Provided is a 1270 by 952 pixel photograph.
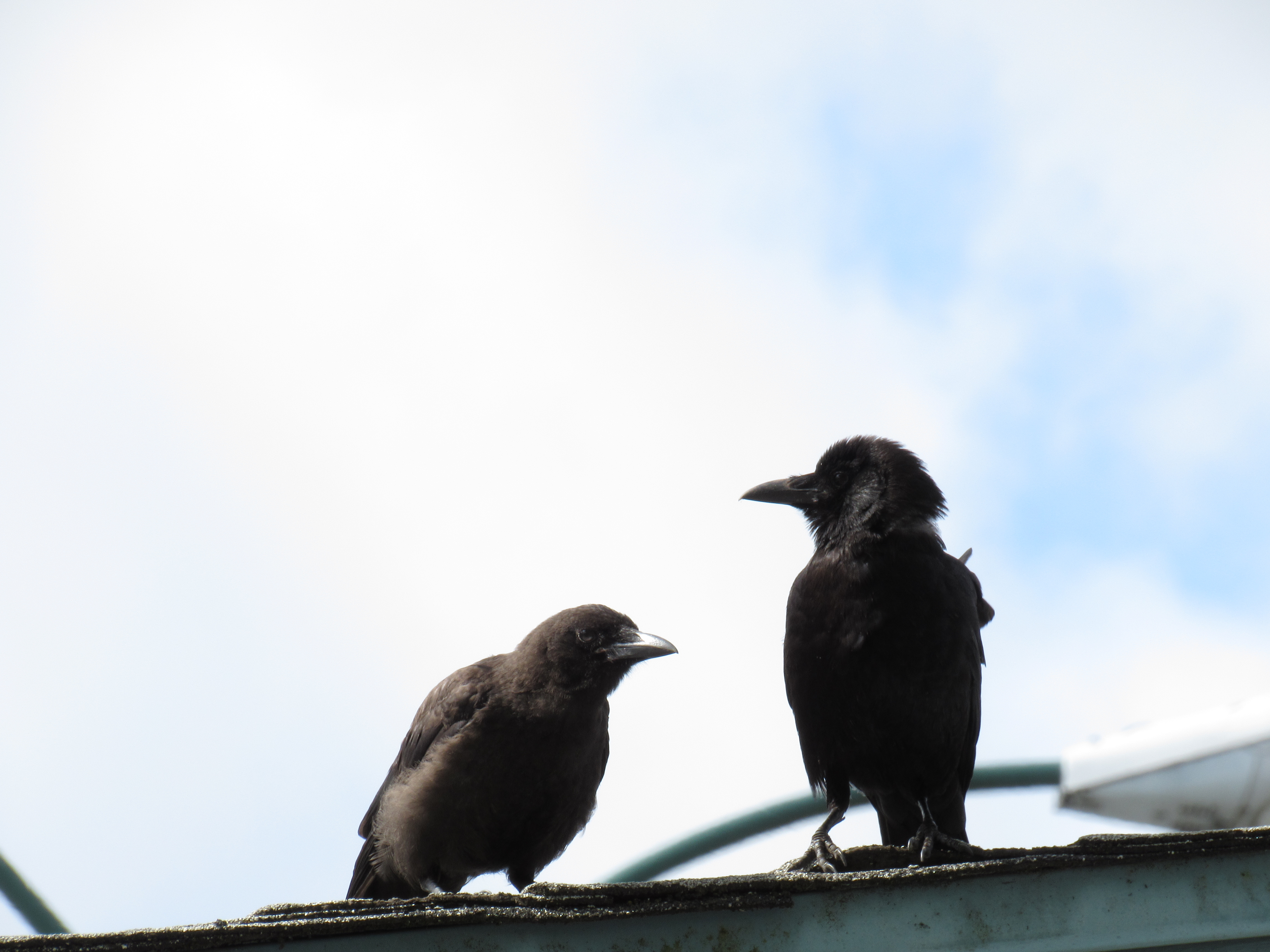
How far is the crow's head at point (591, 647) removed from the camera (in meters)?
5.41

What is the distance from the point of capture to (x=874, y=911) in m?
2.79

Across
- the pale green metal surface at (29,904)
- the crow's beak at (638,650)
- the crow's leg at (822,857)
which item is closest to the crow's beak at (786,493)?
the crow's beak at (638,650)

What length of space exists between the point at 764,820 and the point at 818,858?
201cm

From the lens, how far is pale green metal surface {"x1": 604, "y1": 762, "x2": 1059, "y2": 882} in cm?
568

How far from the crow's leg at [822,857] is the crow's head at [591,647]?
1488mm

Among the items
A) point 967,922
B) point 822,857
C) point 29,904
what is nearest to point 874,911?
point 967,922

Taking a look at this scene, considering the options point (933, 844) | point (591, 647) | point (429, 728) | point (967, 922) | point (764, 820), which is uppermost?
point (591, 647)

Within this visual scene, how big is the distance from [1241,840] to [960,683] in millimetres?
1591

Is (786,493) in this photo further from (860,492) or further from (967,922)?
(967,922)

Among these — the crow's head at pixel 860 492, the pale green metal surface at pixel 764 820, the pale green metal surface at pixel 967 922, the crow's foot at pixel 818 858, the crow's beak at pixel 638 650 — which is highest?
the crow's head at pixel 860 492

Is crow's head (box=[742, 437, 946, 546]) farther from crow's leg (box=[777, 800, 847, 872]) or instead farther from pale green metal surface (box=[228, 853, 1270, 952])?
pale green metal surface (box=[228, 853, 1270, 952])

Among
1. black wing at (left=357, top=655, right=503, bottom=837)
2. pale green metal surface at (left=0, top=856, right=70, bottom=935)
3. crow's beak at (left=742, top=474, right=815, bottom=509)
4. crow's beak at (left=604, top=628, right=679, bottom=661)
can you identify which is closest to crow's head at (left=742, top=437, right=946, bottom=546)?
crow's beak at (left=742, top=474, right=815, bottom=509)

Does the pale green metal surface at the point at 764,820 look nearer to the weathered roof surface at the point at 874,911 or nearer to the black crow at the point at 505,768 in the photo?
the black crow at the point at 505,768

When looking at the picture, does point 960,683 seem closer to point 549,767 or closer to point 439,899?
point 549,767
